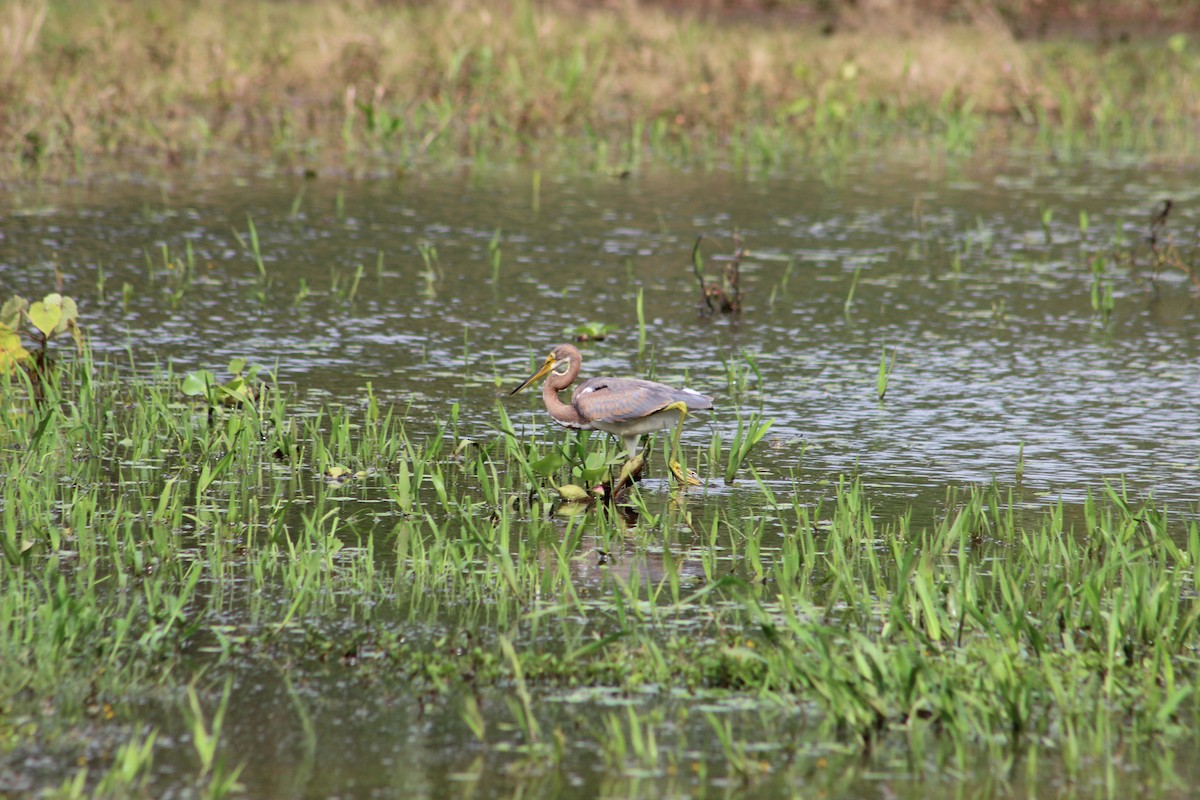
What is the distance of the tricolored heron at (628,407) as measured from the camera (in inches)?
282

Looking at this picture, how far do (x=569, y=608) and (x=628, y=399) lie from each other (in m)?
1.67

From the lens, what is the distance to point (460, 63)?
19203 millimetres

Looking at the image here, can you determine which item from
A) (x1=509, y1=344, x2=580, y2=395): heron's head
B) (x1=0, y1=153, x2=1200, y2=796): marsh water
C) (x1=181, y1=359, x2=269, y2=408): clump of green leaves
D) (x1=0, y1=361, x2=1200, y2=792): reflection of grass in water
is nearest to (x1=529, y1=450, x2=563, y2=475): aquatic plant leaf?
(x1=0, y1=361, x2=1200, y2=792): reflection of grass in water

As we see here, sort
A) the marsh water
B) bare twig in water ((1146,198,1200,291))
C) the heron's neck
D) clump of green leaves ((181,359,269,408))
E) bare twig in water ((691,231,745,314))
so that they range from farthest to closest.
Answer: bare twig in water ((1146,198,1200,291))
bare twig in water ((691,231,745,314))
clump of green leaves ((181,359,269,408))
the heron's neck
the marsh water

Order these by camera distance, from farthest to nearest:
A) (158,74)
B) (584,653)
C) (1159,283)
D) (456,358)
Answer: (158,74)
(1159,283)
(456,358)
(584,653)

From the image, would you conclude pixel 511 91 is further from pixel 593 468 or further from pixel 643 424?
pixel 593 468

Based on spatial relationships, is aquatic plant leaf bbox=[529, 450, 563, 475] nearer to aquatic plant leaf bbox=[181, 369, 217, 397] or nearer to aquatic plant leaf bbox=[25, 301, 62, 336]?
aquatic plant leaf bbox=[181, 369, 217, 397]

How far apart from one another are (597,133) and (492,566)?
13.6 meters

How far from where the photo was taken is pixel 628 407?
7148 mm

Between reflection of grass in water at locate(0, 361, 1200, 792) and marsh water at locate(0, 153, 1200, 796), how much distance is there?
16cm

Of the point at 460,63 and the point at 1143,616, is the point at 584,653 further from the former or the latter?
the point at 460,63

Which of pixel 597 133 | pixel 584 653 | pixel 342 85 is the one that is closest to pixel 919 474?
pixel 584 653

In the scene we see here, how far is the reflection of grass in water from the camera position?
15.4 feet

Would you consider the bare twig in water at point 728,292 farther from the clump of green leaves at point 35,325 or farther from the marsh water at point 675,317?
the clump of green leaves at point 35,325
